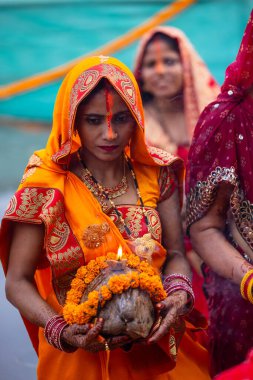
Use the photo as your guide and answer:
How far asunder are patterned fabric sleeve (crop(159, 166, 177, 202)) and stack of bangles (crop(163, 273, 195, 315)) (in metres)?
0.31

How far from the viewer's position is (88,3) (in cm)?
695

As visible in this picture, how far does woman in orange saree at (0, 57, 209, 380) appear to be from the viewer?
8.77ft

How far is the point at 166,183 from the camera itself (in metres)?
2.94

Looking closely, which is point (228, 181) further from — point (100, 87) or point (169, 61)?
point (169, 61)

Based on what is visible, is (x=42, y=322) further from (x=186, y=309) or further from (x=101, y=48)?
(x=101, y=48)

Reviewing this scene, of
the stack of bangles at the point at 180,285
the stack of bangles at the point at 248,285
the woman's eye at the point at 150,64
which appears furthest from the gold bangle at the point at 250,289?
the woman's eye at the point at 150,64

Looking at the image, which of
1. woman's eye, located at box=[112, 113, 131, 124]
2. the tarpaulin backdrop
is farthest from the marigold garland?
the tarpaulin backdrop

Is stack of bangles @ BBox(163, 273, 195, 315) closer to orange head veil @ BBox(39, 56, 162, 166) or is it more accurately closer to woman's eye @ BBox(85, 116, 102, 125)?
orange head veil @ BBox(39, 56, 162, 166)

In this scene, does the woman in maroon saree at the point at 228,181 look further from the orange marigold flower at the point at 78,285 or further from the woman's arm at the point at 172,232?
the orange marigold flower at the point at 78,285

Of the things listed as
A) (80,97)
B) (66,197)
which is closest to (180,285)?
(66,197)

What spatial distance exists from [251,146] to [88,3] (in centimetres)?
438

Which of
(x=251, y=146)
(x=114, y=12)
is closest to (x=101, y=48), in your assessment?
(x=114, y=12)

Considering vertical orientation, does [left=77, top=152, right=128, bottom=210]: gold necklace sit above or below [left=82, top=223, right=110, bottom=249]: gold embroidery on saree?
above

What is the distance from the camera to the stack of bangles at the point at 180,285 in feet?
8.95
